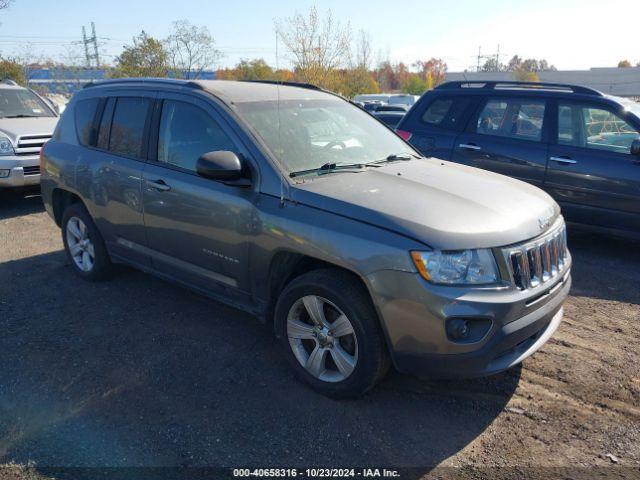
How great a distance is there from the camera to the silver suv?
7.81 metres

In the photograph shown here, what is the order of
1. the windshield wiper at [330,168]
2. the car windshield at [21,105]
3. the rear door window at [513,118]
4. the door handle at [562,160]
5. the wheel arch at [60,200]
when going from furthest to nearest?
the car windshield at [21,105] → the rear door window at [513,118] → the door handle at [562,160] → the wheel arch at [60,200] → the windshield wiper at [330,168]

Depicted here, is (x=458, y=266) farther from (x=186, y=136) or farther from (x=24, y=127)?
(x=24, y=127)

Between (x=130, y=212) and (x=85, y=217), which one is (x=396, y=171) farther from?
(x=85, y=217)

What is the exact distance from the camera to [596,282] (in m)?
5.13

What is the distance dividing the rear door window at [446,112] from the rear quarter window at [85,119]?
166 inches

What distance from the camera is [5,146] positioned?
788cm

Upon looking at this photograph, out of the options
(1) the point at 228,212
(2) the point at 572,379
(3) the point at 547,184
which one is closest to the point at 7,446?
(1) the point at 228,212

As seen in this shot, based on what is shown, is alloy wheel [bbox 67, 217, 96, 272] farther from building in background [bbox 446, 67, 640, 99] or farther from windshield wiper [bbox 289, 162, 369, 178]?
building in background [bbox 446, 67, 640, 99]

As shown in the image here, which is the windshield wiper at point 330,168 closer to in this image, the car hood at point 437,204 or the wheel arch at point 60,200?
the car hood at point 437,204

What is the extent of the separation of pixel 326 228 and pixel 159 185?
166 cm

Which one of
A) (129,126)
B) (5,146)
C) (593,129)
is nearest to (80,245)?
(129,126)

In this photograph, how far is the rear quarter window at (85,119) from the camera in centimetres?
489

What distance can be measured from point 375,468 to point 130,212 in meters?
2.89

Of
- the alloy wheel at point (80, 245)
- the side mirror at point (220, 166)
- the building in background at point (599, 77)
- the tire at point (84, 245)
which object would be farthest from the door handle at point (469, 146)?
the building in background at point (599, 77)
